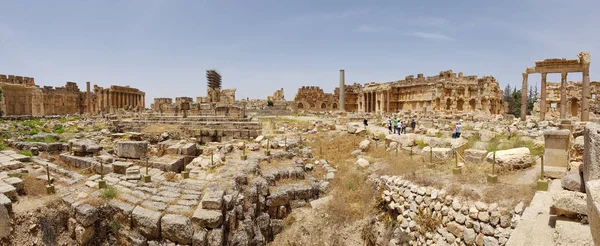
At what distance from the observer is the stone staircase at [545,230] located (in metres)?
3.43

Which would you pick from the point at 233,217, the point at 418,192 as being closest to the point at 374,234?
the point at 418,192

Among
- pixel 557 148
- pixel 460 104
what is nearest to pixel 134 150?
pixel 557 148

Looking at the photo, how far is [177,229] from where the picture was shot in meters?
6.20

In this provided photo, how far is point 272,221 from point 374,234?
3.02 m

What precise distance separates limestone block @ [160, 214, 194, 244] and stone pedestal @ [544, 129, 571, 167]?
8.67 metres

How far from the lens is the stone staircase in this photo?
11.2ft

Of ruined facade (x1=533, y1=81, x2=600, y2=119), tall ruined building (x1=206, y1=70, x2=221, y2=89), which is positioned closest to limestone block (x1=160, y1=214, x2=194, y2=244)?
ruined facade (x1=533, y1=81, x2=600, y2=119)

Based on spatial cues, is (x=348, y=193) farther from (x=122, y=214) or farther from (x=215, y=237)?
(x=122, y=214)

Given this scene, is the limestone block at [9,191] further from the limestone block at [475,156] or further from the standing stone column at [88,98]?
the standing stone column at [88,98]

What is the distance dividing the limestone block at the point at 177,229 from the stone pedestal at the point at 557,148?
28.4 feet

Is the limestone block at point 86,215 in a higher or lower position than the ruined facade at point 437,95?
lower

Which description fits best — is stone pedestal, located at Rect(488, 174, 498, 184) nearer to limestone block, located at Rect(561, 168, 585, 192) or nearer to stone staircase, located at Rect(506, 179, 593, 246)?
stone staircase, located at Rect(506, 179, 593, 246)

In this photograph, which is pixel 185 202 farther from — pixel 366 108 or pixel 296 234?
pixel 366 108

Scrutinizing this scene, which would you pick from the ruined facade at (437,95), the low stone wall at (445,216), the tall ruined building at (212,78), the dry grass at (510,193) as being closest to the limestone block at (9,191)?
the low stone wall at (445,216)
